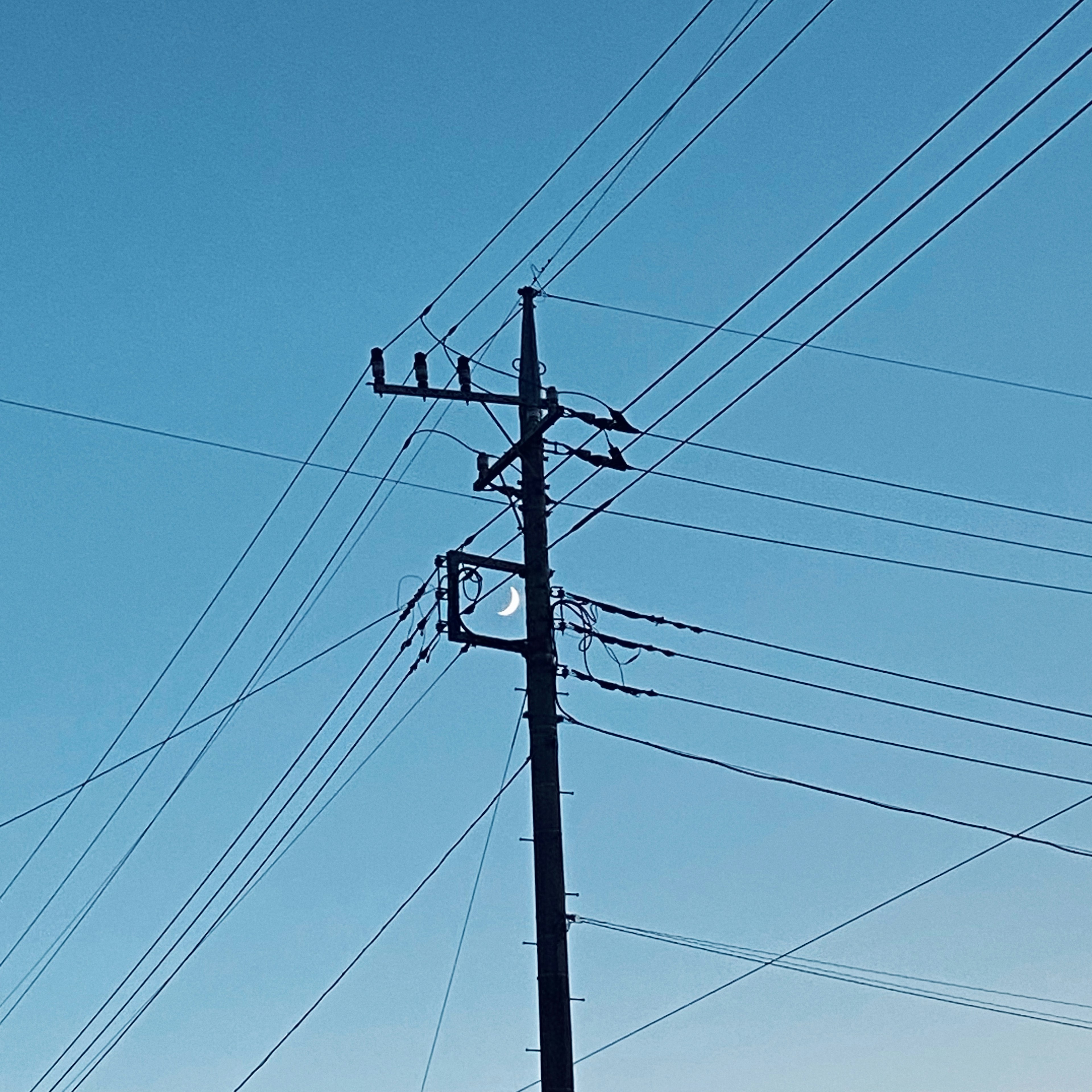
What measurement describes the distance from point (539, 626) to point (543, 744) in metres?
1.50

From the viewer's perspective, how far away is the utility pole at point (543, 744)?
1683 cm

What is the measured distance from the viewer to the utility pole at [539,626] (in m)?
17.0

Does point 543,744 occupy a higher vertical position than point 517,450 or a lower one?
lower

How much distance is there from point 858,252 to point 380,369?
7164 mm

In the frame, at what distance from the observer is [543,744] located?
18047 mm

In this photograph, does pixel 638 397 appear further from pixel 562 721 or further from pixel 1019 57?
pixel 1019 57

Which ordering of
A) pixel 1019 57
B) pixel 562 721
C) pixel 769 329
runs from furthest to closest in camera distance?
pixel 562 721 < pixel 769 329 < pixel 1019 57

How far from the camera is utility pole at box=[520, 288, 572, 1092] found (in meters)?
16.8

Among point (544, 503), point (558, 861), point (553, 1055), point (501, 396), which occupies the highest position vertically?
point (501, 396)

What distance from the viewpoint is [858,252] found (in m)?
14.8

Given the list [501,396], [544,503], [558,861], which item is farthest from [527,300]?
[558,861]

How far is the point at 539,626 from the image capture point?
19031mm

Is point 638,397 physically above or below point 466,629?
above

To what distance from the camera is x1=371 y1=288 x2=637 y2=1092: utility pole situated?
55.7ft
